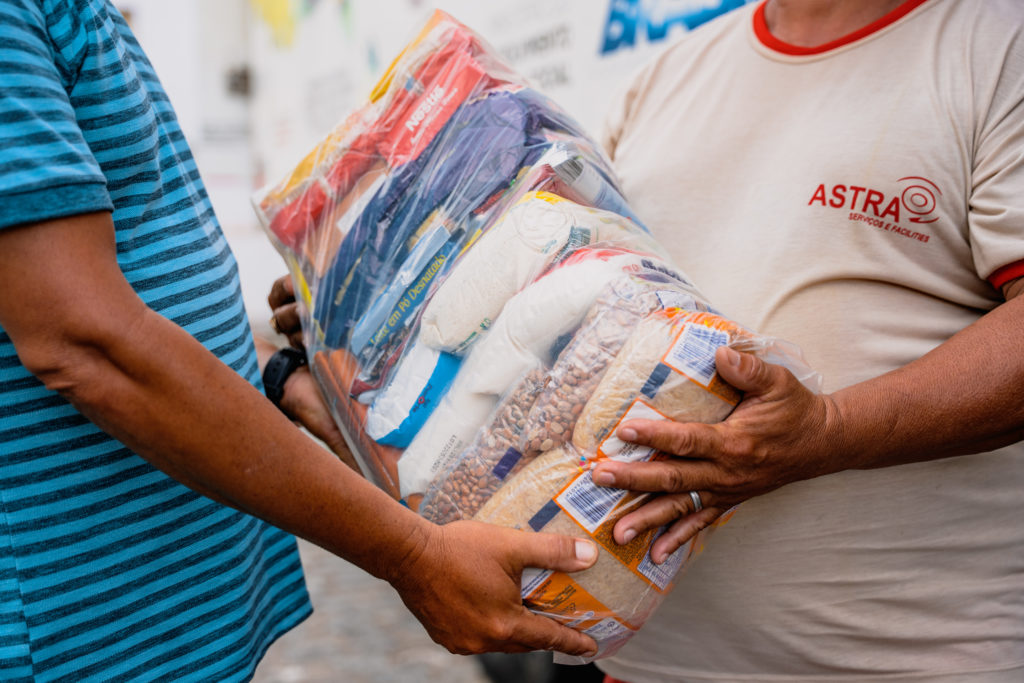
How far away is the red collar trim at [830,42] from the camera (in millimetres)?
1128

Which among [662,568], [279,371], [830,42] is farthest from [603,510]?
[830,42]

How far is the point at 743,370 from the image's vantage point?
0.85 meters

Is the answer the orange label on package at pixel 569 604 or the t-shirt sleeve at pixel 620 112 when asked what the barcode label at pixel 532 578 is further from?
the t-shirt sleeve at pixel 620 112

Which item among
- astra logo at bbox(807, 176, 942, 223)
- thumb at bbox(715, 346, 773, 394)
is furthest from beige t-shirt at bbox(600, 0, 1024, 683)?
thumb at bbox(715, 346, 773, 394)

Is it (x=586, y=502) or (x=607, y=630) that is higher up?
(x=586, y=502)

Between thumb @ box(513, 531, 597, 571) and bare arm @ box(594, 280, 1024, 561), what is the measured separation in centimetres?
4

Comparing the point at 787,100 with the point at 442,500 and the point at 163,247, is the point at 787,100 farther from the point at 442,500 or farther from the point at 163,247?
the point at 163,247

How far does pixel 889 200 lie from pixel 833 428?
370 mm

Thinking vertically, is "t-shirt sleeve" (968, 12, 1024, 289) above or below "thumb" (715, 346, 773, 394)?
above

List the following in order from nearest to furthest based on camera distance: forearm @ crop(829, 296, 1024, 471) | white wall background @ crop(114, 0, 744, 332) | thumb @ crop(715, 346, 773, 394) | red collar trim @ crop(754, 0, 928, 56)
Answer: thumb @ crop(715, 346, 773, 394), forearm @ crop(829, 296, 1024, 471), red collar trim @ crop(754, 0, 928, 56), white wall background @ crop(114, 0, 744, 332)

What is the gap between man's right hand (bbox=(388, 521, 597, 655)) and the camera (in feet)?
2.84

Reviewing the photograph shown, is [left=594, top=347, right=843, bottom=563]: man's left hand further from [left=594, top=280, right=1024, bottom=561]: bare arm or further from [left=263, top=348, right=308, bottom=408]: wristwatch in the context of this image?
[left=263, top=348, right=308, bottom=408]: wristwatch

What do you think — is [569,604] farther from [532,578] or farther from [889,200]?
[889,200]

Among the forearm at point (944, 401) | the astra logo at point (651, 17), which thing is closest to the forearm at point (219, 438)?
the forearm at point (944, 401)
